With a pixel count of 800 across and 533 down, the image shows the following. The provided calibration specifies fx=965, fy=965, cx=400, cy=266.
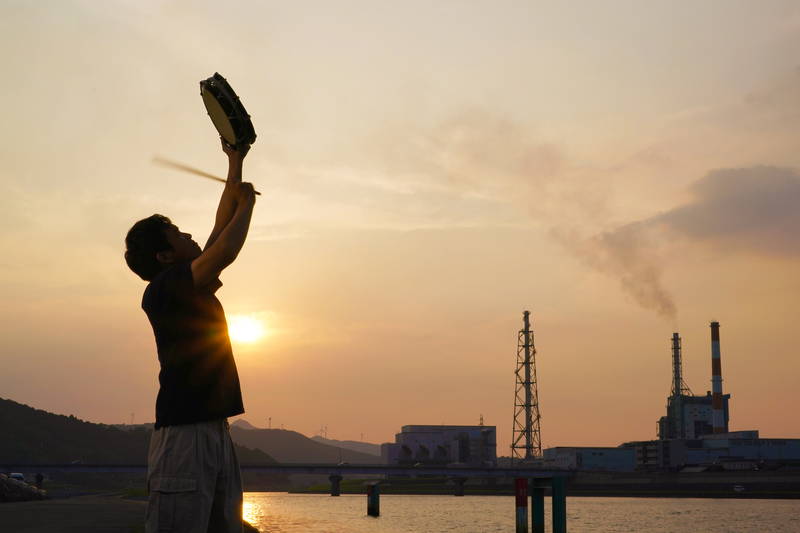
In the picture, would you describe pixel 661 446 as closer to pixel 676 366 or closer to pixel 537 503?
pixel 676 366

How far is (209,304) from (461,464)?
18065cm

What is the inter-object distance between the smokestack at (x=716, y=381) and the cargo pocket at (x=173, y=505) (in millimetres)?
162355

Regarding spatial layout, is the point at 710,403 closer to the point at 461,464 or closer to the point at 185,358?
the point at 461,464

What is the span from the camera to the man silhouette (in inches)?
199

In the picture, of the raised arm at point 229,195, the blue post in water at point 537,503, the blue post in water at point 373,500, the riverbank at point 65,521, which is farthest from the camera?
the blue post in water at point 373,500

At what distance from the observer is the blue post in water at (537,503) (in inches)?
1325

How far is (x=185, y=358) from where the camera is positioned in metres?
5.22

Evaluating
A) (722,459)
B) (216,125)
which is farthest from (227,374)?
(722,459)

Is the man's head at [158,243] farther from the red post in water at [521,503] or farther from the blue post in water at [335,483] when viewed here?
the blue post in water at [335,483]

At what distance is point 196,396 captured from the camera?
520 cm

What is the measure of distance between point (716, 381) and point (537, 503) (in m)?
132

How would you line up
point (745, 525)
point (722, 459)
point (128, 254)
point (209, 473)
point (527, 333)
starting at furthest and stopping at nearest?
point (527, 333), point (722, 459), point (745, 525), point (128, 254), point (209, 473)

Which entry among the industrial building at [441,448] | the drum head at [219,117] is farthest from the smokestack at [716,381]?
the drum head at [219,117]

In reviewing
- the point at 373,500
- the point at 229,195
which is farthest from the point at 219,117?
the point at 373,500
